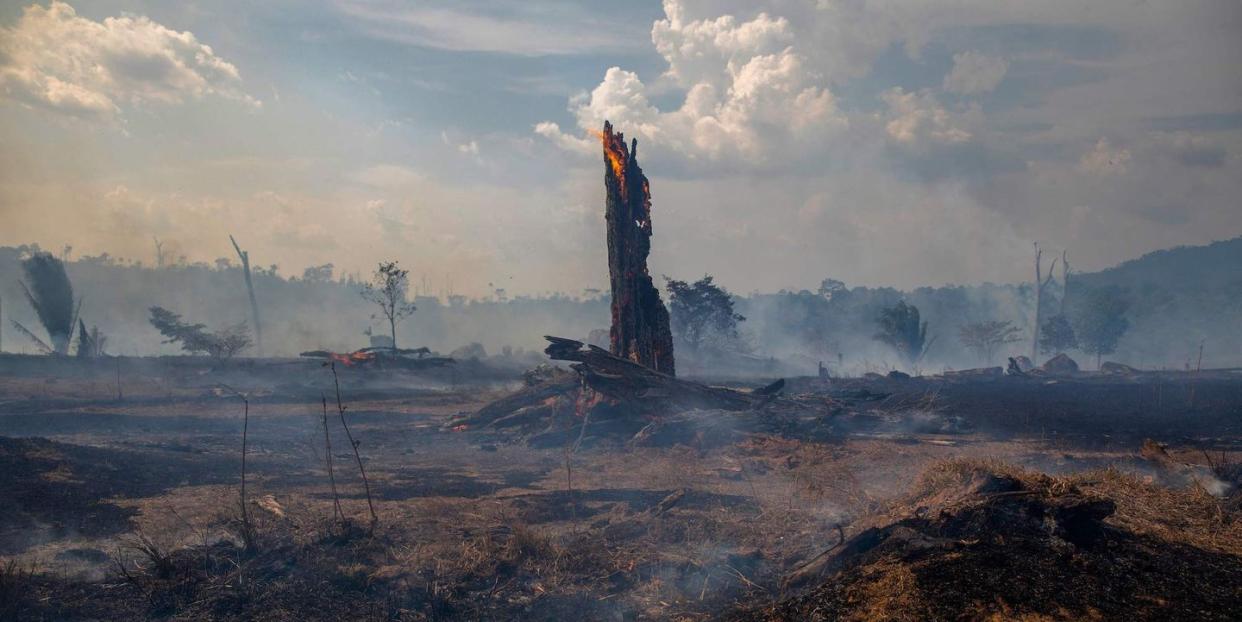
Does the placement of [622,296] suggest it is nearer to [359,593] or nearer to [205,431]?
[205,431]

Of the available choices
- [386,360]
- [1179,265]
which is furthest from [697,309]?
[1179,265]

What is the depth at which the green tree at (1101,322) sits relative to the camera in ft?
187

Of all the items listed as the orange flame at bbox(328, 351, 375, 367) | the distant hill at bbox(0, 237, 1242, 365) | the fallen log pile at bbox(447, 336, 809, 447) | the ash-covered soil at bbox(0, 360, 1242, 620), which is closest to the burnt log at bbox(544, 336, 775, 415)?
the fallen log pile at bbox(447, 336, 809, 447)

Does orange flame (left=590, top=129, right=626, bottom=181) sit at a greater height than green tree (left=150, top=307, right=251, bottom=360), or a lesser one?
greater

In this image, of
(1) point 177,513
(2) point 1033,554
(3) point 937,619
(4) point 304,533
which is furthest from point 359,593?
(2) point 1033,554

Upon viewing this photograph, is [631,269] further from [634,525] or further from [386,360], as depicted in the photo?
[386,360]

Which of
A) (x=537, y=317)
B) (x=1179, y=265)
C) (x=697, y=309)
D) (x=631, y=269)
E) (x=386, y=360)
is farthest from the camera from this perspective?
(x=1179, y=265)

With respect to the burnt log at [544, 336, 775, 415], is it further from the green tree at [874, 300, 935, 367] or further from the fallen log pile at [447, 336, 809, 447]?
the green tree at [874, 300, 935, 367]

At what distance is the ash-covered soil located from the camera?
576 centimetres

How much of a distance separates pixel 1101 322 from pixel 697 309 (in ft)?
118

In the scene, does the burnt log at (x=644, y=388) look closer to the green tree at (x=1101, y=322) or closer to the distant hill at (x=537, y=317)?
the distant hill at (x=537, y=317)

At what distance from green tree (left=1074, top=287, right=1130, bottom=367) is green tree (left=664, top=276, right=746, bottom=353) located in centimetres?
3206

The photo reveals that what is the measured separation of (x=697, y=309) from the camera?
175ft

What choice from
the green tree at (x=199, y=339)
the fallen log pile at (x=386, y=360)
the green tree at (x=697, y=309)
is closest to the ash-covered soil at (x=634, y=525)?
the fallen log pile at (x=386, y=360)
